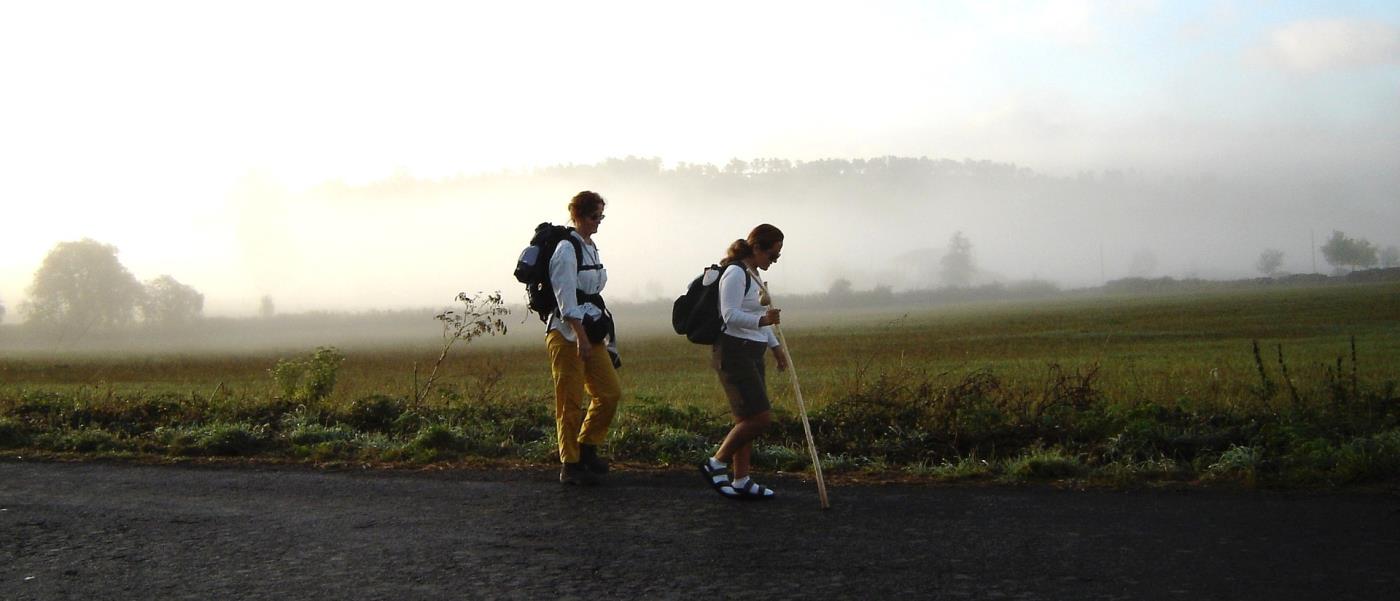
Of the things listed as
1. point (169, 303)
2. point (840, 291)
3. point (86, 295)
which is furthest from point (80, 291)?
point (840, 291)

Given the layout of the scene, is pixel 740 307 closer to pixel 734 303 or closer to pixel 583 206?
pixel 734 303

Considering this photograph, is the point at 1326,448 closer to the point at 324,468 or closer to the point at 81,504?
the point at 324,468

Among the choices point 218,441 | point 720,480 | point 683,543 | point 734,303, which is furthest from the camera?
point 218,441

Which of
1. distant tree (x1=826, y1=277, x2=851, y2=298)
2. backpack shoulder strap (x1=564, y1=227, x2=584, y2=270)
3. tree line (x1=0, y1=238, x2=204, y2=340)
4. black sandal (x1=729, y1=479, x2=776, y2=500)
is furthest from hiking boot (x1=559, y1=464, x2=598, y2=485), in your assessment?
distant tree (x1=826, y1=277, x2=851, y2=298)

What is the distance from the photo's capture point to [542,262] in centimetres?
795

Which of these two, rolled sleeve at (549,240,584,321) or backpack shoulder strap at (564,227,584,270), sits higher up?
backpack shoulder strap at (564,227,584,270)

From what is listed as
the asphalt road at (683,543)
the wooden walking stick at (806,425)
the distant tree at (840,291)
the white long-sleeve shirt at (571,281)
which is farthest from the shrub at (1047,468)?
the distant tree at (840,291)

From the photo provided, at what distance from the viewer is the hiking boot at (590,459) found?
317 inches

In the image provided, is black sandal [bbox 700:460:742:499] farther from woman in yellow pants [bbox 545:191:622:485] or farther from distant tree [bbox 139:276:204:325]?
distant tree [bbox 139:276:204:325]

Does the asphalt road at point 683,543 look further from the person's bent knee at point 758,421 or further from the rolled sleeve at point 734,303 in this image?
the rolled sleeve at point 734,303

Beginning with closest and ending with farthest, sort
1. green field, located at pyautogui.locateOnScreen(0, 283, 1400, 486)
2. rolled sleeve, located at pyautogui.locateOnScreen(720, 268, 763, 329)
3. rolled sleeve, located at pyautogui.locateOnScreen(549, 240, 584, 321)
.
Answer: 1. rolled sleeve, located at pyautogui.locateOnScreen(720, 268, 763, 329)
2. rolled sleeve, located at pyautogui.locateOnScreen(549, 240, 584, 321)
3. green field, located at pyautogui.locateOnScreen(0, 283, 1400, 486)

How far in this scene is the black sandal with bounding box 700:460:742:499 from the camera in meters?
7.33

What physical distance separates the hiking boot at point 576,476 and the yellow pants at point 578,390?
0.28 ft

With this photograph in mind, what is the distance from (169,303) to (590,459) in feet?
538
